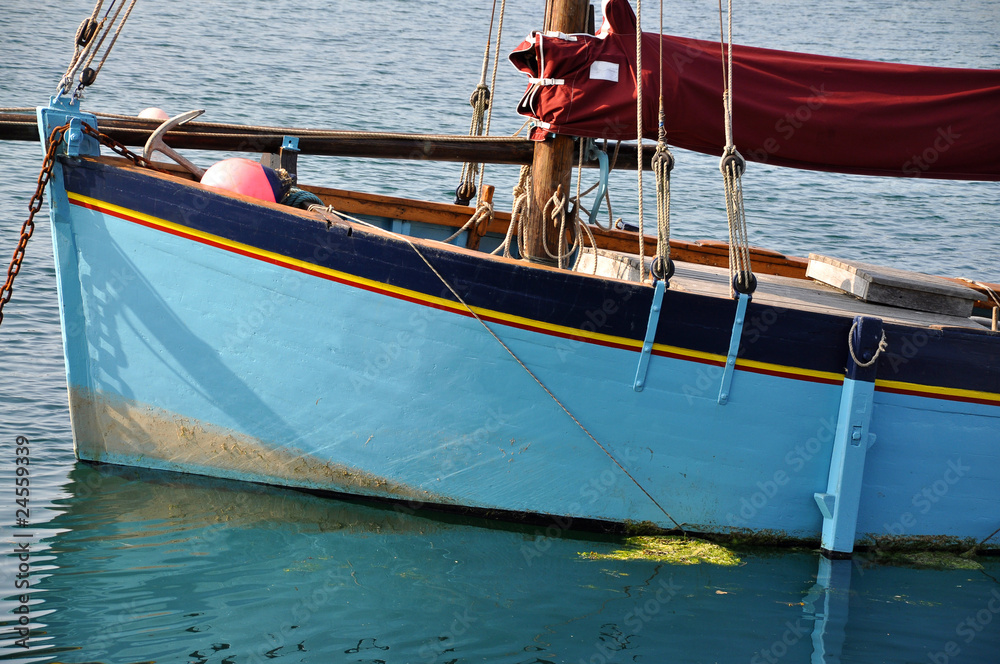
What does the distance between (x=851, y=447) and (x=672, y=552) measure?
117cm

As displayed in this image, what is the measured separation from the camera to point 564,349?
521cm

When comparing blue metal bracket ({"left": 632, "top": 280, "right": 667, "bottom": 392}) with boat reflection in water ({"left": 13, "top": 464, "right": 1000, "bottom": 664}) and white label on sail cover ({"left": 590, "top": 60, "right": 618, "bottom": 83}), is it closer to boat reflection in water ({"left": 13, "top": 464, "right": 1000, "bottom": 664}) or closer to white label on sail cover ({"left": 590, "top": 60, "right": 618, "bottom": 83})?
boat reflection in water ({"left": 13, "top": 464, "right": 1000, "bottom": 664})

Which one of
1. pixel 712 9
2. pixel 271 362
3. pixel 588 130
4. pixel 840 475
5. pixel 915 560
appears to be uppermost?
pixel 712 9

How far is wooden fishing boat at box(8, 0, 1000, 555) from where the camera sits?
202 inches

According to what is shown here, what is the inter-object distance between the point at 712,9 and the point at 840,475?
28958mm

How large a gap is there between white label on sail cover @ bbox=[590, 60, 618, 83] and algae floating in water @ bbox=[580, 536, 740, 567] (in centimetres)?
269

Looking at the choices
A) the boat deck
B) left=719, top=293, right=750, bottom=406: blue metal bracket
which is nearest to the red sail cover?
the boat deck

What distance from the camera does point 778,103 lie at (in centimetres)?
567

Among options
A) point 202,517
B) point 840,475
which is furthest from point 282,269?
point 840,475

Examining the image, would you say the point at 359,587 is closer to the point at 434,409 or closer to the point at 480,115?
the point at 434,409

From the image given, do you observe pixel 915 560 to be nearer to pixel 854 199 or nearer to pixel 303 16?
pixel 854 199

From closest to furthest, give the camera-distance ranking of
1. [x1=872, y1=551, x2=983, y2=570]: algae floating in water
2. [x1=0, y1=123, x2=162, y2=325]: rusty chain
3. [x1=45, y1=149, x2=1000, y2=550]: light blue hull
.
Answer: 1. [x1=0, y1=123, x2=162, y2=325]: rusty chain
2. [x1=45, y1=149, x2=1000, y2=550]: light blue hull
3. [x1=872, y1=551, x2=983, y2=570]: algae floating in water

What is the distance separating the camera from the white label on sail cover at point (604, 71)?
5.59 m

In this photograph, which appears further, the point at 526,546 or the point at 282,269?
the point at 526,546
